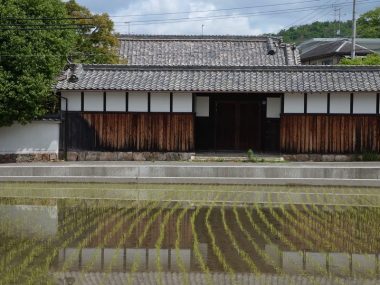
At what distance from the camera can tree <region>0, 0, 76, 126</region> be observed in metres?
20.1

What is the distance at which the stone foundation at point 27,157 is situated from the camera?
848 inches

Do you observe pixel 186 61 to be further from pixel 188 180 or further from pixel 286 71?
pixel 188 180

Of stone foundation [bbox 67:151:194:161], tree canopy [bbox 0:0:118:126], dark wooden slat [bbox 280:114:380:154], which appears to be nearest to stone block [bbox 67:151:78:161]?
stone foundation [bbox 67:151:194:161]

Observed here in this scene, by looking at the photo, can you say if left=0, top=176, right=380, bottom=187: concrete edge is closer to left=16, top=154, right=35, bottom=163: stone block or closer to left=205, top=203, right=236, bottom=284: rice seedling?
left=16, top=154, right=35, bottom=163: stone block

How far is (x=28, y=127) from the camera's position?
2159 centimetres

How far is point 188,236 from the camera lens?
10.2m

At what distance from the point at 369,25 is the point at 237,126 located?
41812 millimetres

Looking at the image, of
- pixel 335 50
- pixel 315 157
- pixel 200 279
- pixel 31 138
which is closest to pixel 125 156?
pixel 31 138

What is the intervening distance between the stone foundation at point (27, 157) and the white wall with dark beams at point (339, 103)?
8836mm

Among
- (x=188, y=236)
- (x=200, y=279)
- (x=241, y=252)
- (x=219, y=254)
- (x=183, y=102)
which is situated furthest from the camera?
(x=183, y=102)

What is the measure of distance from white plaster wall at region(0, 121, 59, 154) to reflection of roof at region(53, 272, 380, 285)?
1463 cm

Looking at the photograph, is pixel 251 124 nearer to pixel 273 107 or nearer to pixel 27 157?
pixel 273 107

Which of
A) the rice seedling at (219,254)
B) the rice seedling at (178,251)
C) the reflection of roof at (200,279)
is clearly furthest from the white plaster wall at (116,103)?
the reflection of roof at (200,279)

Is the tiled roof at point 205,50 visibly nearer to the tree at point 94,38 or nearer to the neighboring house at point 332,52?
the tree at point 94,38
